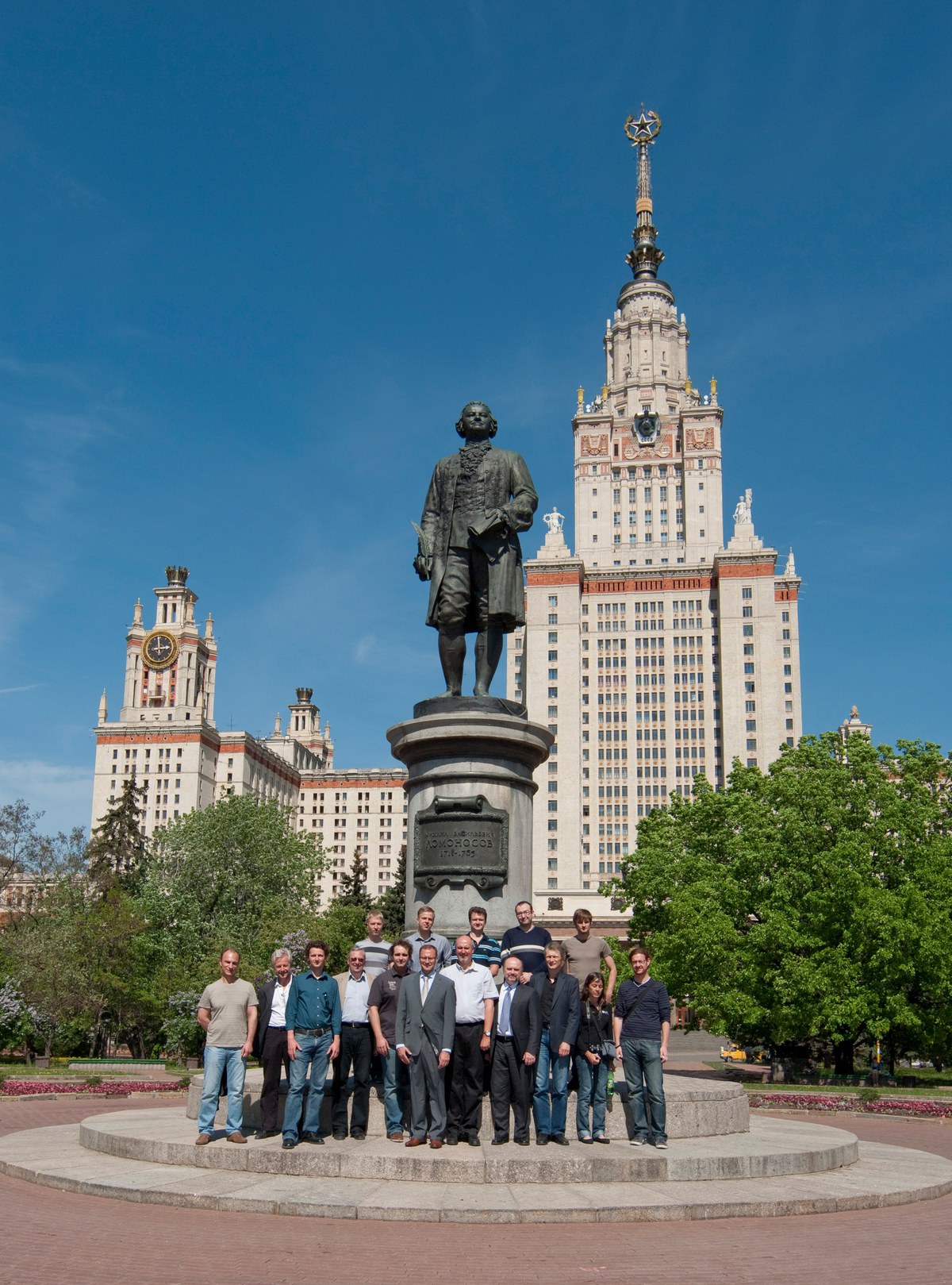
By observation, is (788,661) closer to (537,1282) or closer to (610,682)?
(610,682)

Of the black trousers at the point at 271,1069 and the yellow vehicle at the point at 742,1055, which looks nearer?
the black trousers at the point at 271,1069

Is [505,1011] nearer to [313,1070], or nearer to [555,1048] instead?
[555,1048]

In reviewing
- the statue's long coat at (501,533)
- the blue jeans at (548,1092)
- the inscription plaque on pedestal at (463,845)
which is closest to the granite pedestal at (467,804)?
the inscription plaque on pedestal at (463,845)

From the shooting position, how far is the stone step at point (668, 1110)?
10.9 meters

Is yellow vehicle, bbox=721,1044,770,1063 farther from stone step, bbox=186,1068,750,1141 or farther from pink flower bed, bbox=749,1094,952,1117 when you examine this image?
stone step, bbox=186,1068,750,1141

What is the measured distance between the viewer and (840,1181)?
1016 cm

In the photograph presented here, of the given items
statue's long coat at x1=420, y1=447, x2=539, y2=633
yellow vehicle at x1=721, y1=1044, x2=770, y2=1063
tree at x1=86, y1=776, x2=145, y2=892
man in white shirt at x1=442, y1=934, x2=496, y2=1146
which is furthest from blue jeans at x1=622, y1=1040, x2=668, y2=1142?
tree at x1=86, y1=776, x2=145, y2=892

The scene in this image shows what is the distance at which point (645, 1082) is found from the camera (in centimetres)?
1085

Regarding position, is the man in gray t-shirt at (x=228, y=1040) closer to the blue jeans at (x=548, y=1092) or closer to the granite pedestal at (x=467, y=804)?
the blue jeans at (x=548, y=1092)

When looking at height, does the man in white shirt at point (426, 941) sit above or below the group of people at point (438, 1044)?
above

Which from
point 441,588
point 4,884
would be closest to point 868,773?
point 441,588

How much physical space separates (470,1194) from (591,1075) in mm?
2278

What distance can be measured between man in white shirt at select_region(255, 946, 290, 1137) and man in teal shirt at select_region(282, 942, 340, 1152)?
0.24 m

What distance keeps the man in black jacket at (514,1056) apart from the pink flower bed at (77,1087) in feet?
43.7
